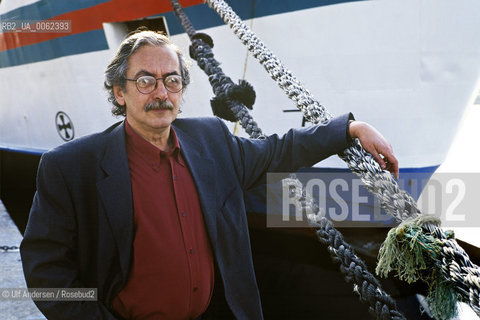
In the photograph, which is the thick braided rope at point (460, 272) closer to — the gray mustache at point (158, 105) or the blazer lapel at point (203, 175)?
the blazer lapel at point (203, 175)

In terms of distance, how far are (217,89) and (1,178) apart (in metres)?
5.12


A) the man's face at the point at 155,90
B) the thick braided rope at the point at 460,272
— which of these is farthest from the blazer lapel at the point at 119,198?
the thick braided rope at the point at 460,272

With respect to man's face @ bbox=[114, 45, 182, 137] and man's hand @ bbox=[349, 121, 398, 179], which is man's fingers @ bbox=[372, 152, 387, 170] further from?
man's face @ bbox=[114, 45, 182, 137]

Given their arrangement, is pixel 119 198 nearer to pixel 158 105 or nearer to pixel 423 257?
pixel 158 105

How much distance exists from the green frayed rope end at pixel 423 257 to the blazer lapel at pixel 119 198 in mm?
694

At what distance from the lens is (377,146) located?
1.34m

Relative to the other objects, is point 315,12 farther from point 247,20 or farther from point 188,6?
point 188,6

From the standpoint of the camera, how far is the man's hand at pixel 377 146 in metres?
1.34

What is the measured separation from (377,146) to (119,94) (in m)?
0.78

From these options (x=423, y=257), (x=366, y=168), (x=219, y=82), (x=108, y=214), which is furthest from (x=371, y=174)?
(x=219, y=82)

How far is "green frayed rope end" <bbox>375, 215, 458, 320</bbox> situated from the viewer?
3.69ft

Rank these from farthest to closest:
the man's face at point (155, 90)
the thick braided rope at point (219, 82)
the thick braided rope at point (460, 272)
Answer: the thick braided rope at point (219, 82)
the man's face at point (155, 90)
the thick braided rope at point (460, 272)

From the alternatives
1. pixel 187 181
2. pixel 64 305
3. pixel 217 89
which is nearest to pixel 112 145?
pixel 187 181

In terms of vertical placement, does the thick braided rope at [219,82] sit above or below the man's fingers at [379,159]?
above
